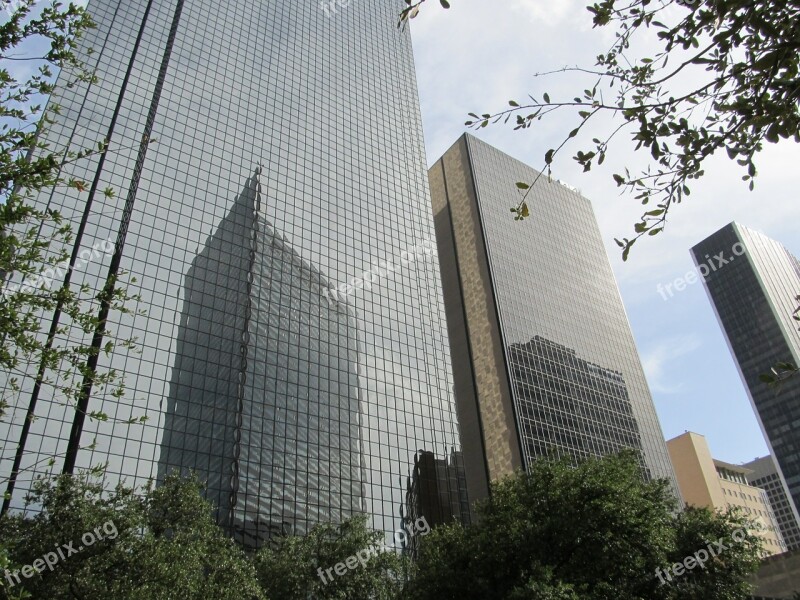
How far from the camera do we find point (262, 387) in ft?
153

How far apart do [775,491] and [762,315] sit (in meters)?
43.9

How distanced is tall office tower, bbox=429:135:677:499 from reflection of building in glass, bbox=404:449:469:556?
1238 centimetres

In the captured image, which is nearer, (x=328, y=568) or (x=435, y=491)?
(x=328, y=568)

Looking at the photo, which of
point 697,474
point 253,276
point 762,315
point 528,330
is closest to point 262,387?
point 253,276

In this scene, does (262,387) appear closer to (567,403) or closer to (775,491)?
(567,403)

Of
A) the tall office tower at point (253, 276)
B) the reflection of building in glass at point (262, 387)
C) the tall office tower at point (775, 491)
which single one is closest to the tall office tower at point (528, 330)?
the tall office tower at point (253, 276)

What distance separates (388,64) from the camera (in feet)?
262

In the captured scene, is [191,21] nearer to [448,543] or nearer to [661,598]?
[448,543]

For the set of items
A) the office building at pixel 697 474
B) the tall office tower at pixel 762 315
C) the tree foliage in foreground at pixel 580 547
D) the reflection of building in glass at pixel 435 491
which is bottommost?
the tree foliage in foreground at pixel 580 547

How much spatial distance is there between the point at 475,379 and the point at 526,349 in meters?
7.07

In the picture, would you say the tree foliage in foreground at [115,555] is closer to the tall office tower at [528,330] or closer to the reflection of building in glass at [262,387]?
the reflection of building in glass at [262,387]

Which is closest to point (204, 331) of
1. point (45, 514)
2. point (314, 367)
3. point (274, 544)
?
point (314, 367)

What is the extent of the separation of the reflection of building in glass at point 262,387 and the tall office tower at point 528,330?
2259 centimetres

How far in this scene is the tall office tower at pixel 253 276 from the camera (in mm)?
41469
